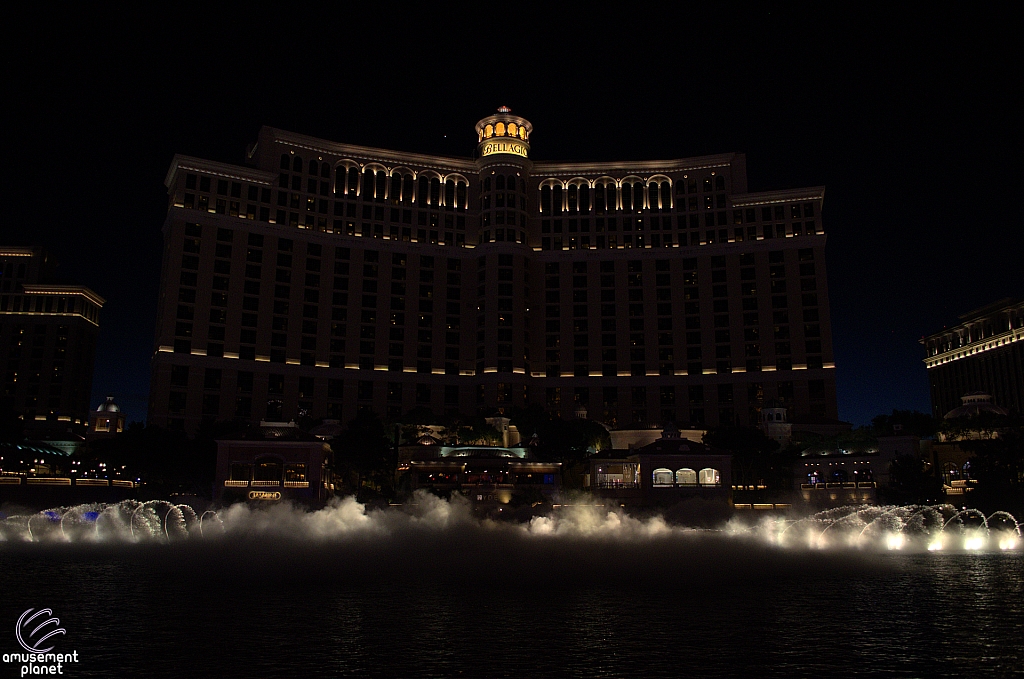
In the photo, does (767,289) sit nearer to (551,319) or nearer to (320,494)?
(551,319)

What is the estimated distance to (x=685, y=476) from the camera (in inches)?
3932

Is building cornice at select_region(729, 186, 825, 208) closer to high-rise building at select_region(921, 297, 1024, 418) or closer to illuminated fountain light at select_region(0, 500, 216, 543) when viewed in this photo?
high-rise building at select_region(921, 297, 1024, 418)

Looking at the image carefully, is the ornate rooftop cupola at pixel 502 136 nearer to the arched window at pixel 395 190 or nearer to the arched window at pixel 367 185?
the arched window at pixel 395 190

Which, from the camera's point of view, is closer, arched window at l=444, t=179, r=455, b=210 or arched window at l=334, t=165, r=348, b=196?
arched window at l=334, t=165, r=348, b=196

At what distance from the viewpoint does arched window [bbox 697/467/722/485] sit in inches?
3910

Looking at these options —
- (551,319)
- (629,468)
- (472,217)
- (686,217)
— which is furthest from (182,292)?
(686,217)

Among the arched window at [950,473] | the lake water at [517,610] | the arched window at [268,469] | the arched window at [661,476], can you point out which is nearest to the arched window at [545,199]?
the arched window at [661,476]

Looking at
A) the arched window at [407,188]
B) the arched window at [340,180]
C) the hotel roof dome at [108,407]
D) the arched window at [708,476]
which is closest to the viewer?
the arched window at [708,476]

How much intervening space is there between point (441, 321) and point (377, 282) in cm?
1405

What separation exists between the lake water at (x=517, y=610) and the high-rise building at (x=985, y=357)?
127 meters

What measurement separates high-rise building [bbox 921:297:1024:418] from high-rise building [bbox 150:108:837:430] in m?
44.7

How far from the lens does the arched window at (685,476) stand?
Answer: 99.6 metres

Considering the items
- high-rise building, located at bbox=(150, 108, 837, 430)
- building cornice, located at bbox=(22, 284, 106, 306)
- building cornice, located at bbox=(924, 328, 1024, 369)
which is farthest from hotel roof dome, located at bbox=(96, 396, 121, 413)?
building cornice, located at bbox=(924, 328, 1024, 369)

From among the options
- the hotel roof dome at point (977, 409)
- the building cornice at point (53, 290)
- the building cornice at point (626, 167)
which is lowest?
the hotel roof dome at point (977, 409)
